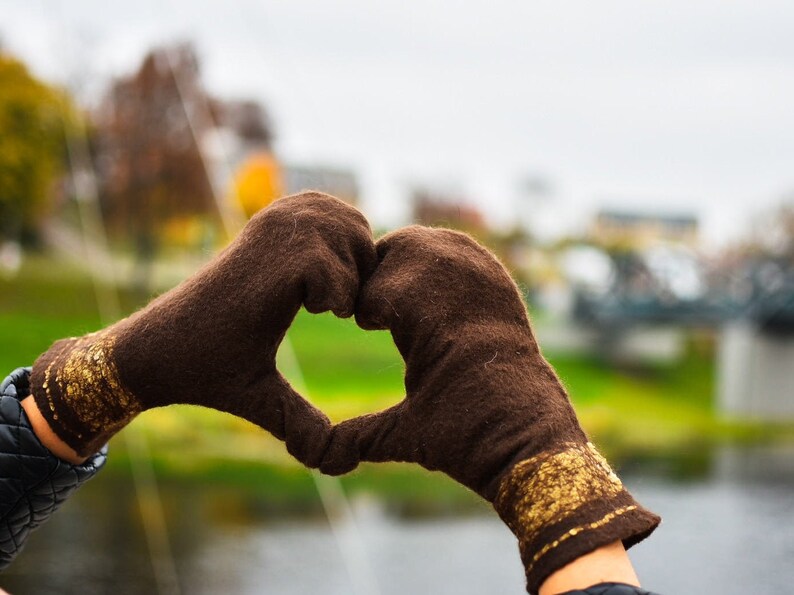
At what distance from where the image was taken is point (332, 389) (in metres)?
9.87

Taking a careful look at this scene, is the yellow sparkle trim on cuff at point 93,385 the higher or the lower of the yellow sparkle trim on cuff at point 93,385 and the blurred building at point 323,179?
the higher

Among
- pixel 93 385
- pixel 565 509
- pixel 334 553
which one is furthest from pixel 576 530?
pixel 334 553

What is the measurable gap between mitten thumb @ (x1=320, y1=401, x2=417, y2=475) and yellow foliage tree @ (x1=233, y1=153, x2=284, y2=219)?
6.60 m

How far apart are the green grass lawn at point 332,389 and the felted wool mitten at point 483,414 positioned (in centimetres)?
260

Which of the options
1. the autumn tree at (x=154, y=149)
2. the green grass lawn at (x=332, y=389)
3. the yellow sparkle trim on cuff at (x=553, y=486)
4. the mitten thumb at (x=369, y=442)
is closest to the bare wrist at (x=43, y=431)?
the mitten thumb at (x=369, y=442)

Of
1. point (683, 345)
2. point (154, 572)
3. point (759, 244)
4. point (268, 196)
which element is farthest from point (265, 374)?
point (759, 244)

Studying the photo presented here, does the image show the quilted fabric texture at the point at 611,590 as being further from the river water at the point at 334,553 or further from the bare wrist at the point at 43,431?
A: the river water at the point at 334,553

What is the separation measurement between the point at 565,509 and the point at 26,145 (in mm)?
7744

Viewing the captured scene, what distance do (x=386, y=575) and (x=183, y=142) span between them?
3.45 metres

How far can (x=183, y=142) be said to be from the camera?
7172 mm

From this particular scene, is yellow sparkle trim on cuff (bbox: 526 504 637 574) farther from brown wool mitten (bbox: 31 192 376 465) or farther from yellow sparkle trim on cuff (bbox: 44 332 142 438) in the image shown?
yellow sparkle trim on cuff (bbox: 44 332 142 438)

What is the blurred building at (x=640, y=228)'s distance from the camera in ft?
68.4

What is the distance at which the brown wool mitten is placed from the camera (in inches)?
37.4

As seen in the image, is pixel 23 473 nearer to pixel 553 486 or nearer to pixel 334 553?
pixel 553 486
